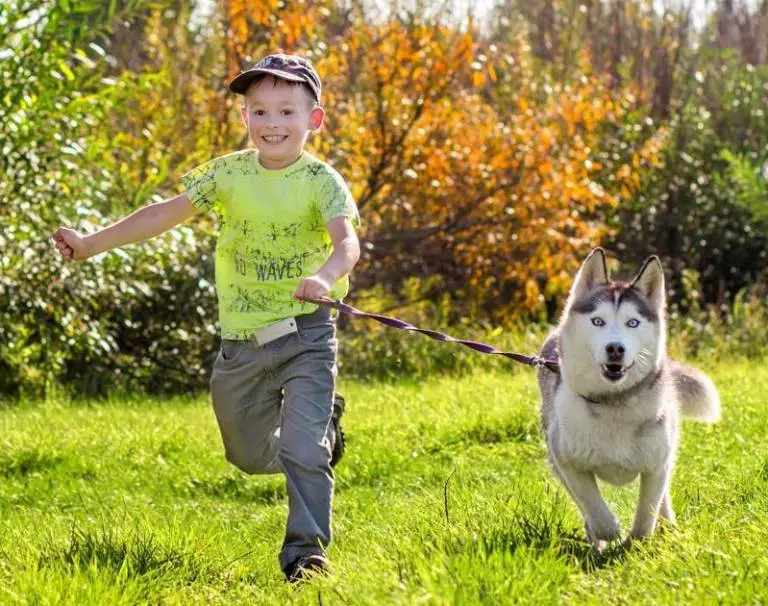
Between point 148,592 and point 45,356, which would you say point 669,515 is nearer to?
point 148,592

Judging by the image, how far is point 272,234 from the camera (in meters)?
4.76

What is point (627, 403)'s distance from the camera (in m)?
4.62

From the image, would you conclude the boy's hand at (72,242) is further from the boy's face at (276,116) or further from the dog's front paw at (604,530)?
the dog's front paw at (604,530)

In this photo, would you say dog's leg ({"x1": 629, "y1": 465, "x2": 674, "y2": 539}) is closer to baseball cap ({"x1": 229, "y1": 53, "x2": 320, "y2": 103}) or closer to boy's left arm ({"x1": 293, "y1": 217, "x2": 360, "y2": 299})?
boy's left arm ({"x1": 293, "y1": 217, "x2": 360, "y2": 299})

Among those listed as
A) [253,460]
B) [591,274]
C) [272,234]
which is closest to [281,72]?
[272,234]

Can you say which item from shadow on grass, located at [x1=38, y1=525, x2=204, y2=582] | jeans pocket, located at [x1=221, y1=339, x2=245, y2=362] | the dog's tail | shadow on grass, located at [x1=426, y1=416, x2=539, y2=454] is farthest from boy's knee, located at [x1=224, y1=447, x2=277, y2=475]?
shadow on grass, located at [x1=426, y1=416, x2=539, y2=454]

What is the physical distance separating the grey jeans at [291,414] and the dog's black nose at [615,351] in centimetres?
105

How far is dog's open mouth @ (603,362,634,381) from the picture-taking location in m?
4.50

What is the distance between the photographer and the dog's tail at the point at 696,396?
552cm

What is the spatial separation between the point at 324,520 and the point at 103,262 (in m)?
4.90

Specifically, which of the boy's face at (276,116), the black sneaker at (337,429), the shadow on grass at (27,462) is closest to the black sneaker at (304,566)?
the black sneaker at (337,429)

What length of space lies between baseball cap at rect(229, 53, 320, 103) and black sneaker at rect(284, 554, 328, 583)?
1749 millimetres

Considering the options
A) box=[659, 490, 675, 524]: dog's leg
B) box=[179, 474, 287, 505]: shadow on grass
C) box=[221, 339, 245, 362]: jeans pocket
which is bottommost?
box=[179, 474, 287, 505]: shadow on grass

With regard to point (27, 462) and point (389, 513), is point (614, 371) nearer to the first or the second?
point (389, 513)
